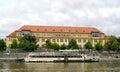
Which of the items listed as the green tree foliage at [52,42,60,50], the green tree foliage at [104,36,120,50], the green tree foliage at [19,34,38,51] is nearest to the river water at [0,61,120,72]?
the green tree foliage at [19,34,38,51]

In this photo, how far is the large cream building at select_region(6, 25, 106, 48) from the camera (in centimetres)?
12988

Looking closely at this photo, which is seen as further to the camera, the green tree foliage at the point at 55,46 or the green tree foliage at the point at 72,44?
the green tree foliage at the point at 72,44

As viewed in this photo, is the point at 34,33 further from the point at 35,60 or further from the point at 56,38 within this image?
the point at 35,60

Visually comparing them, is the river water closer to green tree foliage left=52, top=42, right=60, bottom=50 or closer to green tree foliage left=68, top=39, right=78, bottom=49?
green tree foliage left=52, top=42, right=60, bottom=50

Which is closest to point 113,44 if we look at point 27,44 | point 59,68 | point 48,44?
point 48,44

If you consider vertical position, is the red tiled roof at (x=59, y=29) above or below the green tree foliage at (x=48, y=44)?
above

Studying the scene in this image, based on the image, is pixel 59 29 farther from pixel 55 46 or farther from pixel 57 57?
pixel 57 57

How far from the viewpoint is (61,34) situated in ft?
435

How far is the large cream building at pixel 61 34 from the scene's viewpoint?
426 feet

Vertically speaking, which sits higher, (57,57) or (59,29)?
(59,29)

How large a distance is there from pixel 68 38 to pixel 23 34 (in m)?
16.5

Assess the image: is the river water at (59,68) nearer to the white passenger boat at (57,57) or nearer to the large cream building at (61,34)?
the white passenger boat at (57,57)

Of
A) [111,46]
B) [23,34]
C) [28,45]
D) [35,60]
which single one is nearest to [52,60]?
[35,60]

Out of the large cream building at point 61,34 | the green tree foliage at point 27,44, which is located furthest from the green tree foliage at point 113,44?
the green tree foliage at point 27,44
